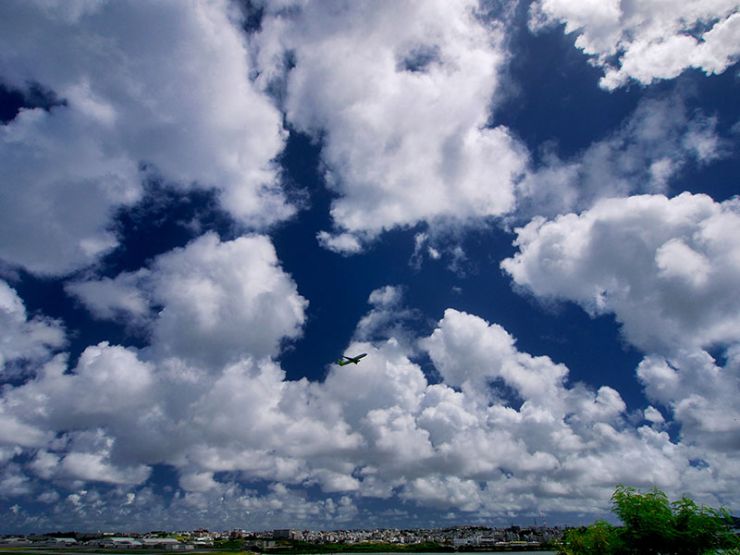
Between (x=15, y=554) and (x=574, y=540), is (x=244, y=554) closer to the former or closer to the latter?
(x=15, y=554)

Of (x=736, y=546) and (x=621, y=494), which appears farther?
(x=621, y=494)

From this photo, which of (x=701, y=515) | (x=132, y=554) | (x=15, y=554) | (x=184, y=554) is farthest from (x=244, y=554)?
(x=701, y=515)

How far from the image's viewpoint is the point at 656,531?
141ft

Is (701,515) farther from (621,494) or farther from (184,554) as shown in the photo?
(184,554)

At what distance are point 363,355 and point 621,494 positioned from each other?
161 ft

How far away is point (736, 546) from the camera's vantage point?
38844 mm

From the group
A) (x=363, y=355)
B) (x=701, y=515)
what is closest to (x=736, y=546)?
(x=701, y=515)

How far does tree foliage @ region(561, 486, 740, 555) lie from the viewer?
41.0 m

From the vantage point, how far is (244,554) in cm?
17012

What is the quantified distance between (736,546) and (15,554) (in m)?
168

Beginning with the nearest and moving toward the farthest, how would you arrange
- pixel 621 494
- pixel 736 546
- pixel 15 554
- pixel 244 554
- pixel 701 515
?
pixel 736 546
pixel 701 515
pixel 621 494
pixel 15 554
pixel 244 554

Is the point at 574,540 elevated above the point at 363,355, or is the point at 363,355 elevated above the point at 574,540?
the point at 363,355

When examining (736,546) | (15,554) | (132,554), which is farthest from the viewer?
(132,554)

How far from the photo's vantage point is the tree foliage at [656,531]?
41.0 m
